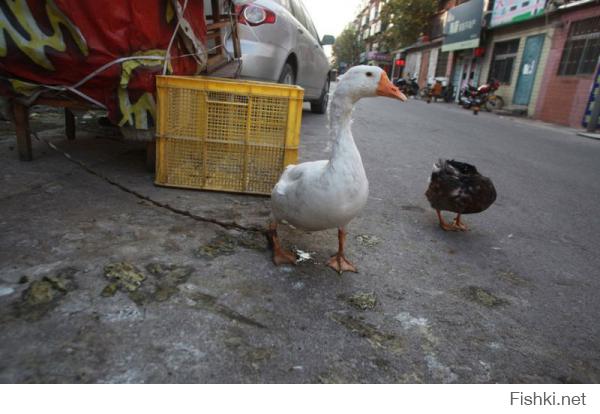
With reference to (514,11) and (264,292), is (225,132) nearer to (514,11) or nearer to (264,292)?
(264,292)

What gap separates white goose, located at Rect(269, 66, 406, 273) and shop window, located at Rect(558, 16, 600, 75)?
1304 centimetres

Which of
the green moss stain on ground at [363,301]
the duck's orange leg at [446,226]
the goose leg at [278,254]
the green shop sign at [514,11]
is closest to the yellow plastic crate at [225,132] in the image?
the goose leg at [278,254]

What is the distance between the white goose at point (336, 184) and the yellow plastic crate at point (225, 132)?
2.98ft

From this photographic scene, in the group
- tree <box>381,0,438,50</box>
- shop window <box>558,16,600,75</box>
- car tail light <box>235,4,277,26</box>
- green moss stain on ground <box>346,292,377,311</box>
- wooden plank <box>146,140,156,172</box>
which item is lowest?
green moss stain on ground <box>346,292,377,311</box>

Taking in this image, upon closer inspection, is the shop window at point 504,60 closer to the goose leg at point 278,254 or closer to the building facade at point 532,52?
the building facade at point 532,52

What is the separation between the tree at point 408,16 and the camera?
2625 centimetres

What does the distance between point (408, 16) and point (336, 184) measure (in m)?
28.7

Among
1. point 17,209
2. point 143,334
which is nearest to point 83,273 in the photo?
point 143,334

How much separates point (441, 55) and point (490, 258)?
2709 cm

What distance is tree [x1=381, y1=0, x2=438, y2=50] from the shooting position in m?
26.2

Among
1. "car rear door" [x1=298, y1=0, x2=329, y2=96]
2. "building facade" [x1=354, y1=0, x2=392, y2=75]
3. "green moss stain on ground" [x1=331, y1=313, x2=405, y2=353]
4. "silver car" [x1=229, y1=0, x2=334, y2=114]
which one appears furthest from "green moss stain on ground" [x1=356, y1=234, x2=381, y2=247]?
"building facade" [x1=354, y1=0, x2=392, y2=75]

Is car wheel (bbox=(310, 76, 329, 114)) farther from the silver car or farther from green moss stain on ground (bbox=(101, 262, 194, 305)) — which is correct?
green moss stain on ground (bbox=(101, 262, 194, 305))

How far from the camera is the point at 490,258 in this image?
8.71ft

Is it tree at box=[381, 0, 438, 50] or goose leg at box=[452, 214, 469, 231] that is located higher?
tree at box=[381, 0, 438, 50]
